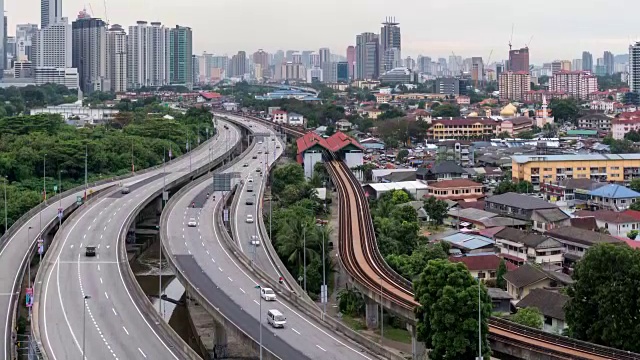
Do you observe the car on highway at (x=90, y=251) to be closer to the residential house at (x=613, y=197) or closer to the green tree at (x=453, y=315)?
the green tree at (x=453, y=315)

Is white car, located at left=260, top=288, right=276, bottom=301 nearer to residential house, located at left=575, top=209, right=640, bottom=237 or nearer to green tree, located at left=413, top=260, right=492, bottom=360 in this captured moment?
green tree, located at left=413, top=260, right=492, bottom=360

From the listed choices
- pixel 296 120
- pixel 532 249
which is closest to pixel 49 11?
pixel 296 120

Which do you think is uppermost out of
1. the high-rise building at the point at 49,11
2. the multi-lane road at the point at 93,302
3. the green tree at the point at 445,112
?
the high-rise building at the point at 49,11

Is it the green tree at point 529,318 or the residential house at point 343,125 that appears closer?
the green tree at point 529,318

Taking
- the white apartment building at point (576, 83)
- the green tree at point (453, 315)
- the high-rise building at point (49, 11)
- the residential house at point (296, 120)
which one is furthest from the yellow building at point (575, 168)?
the high-rise building at point (49, 11)

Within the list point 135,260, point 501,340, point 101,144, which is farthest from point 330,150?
point 501,340

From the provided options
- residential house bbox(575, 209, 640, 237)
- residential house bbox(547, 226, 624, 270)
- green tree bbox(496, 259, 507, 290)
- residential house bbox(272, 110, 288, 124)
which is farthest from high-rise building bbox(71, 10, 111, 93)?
green tree bbox(496, 259, 507, 290)
